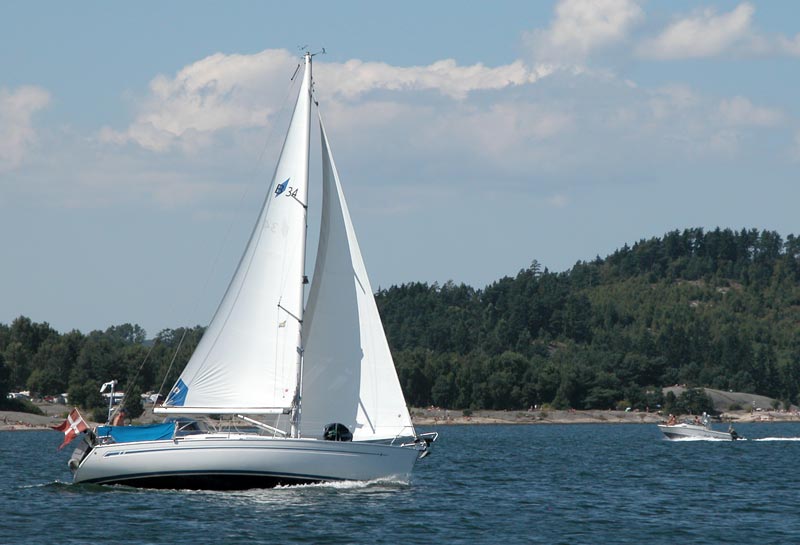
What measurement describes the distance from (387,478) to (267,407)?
480cm

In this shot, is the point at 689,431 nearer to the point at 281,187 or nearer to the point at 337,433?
the point at 337,433

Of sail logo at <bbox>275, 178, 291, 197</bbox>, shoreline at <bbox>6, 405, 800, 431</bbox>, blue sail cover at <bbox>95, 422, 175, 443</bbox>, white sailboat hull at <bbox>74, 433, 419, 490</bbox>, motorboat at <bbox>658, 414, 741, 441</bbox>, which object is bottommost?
white sailboat hull at <bbox>74, 433, 419, 490</bbox>

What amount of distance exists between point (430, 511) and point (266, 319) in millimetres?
8035

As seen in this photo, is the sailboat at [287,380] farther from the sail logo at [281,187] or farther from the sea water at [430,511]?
the sea water at [430,511]

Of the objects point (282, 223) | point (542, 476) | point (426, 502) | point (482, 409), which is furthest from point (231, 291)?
point (482, 409)

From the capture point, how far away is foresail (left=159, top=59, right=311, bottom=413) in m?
40.3

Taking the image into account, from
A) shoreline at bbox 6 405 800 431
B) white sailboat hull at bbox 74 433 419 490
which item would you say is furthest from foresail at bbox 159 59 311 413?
shoreline at bbox 6 405 800 431

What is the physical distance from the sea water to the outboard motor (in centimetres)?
155

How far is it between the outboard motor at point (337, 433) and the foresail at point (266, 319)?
164 cm

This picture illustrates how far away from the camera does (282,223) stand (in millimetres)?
40656

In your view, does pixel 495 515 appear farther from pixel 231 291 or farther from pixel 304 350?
pixel 231 291

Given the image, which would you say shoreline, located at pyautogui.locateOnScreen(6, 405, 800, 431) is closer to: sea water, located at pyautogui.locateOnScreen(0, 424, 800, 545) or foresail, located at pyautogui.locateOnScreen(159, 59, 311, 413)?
sea water, located at pyautogui.locateOnScreen(0, 424, 800, 545)

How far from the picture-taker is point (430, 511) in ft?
129

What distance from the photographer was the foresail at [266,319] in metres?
40.3
